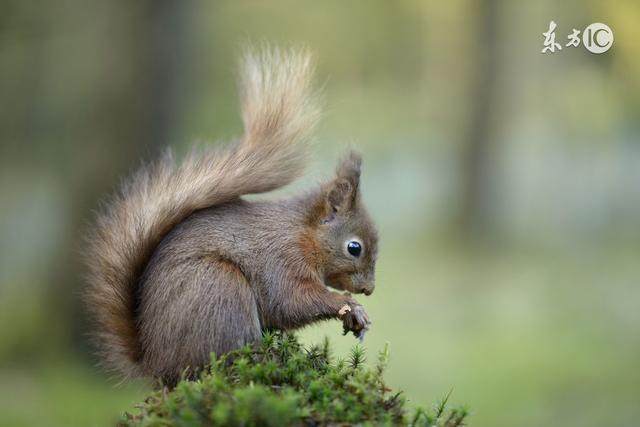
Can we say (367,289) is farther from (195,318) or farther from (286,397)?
(286,397)

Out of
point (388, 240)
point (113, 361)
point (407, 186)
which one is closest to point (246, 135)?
point (113, 361)

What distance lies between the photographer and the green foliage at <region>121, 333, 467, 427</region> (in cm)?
172

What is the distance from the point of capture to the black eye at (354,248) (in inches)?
121

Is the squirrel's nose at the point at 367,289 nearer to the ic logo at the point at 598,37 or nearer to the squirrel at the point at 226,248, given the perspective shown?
the squirrel at the point at 226,248

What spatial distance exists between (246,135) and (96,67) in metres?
3.44

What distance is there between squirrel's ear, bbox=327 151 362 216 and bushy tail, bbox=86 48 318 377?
0.66 ft

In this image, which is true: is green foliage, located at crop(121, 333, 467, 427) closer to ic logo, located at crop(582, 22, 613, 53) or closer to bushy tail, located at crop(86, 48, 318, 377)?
bushy tail, located at crop(86, 48, 318, 377)

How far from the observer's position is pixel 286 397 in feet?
5.76

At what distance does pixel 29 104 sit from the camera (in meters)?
8.22

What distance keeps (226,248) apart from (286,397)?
3.23 feet

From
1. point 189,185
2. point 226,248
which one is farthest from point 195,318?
point 189,185

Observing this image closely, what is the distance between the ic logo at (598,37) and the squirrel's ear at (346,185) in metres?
5.26

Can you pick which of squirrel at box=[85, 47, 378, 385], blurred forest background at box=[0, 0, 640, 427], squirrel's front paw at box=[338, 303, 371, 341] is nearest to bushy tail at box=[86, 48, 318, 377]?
squirrel at box=[85, 47, 378, 385]

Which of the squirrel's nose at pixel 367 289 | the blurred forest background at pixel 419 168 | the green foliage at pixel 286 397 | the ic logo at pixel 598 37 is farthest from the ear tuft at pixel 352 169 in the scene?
the ic logo at pixel 598 37
